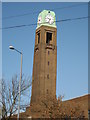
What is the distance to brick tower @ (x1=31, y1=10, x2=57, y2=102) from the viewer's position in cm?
6875

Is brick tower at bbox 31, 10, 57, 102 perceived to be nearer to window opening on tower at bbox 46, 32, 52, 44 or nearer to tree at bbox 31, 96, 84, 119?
window opening on tower at bbox 46, 32, 52, 44

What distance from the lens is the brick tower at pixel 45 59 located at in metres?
68.8

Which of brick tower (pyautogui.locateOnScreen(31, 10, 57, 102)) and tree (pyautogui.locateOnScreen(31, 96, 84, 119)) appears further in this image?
brick tower (pyautogui.locateOnScreen(31, 10, 57, 102))

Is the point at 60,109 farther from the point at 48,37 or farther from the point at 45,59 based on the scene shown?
the point at 48,37

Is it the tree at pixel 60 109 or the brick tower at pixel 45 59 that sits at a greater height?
the brick tower at pixel 45 59

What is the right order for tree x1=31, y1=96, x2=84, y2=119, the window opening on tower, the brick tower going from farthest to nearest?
the window opening on tower → the brick tower → tree x1=31, y1=96, x2=84, y2=119

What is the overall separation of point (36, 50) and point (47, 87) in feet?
39.5

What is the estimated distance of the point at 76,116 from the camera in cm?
4519

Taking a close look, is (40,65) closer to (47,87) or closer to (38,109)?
(47,87)

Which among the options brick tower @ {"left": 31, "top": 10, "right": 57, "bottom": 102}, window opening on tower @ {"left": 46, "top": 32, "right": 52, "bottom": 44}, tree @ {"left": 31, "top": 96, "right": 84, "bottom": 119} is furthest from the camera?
window opening on tower @ {"left": 46, "top": 32, "right": 52, "bottom": 44}

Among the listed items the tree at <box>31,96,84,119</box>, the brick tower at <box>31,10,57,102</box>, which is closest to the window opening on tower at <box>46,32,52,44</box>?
the brick tower at <box>31,10,57,102</box>

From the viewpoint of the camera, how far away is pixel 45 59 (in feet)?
235

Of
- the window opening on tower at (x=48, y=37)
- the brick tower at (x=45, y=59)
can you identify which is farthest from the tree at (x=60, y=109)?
the window opening on tower at (x=48, y=37)

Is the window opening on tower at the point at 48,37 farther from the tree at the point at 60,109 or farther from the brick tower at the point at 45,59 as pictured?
the tree at the point at 60,109
